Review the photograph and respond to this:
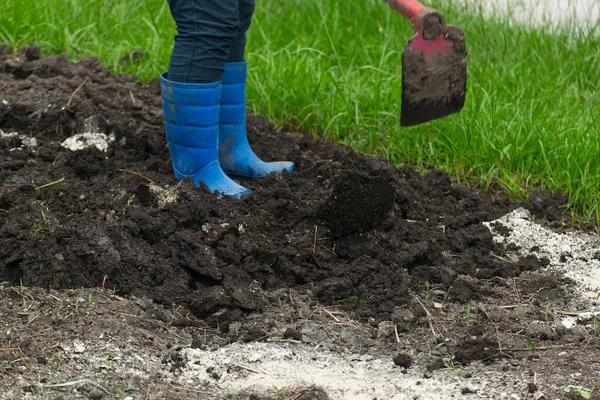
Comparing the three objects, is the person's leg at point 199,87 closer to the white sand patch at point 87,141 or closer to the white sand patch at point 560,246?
the white sand patch at point 87,141

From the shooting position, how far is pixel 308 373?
2.63 metres

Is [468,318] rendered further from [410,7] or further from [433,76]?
[410,7]

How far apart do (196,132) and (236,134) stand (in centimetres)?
37

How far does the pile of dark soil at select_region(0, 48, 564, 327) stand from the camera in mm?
3004

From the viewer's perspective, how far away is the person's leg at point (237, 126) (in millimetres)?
3703

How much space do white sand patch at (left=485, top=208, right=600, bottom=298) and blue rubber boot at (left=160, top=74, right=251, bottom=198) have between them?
1101 millimetres

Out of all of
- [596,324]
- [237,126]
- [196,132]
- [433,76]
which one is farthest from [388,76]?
[596,324]

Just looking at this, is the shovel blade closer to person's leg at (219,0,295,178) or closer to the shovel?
the shovel

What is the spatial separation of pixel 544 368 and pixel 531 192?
4.96 feet

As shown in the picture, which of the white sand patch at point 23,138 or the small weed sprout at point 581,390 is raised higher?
the small weed sprout at point 581,390

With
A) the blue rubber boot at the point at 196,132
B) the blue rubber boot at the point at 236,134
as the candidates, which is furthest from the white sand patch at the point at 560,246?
the blue rubber boot at the point at 196,132

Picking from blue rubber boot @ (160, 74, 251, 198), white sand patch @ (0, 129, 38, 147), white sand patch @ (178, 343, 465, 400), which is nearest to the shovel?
blue rubber boot @ (160, 74, 251, 198)

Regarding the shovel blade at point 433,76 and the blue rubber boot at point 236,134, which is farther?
the blue rubber boot at point 236,134

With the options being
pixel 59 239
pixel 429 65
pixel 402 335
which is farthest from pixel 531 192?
pixel 59 239
